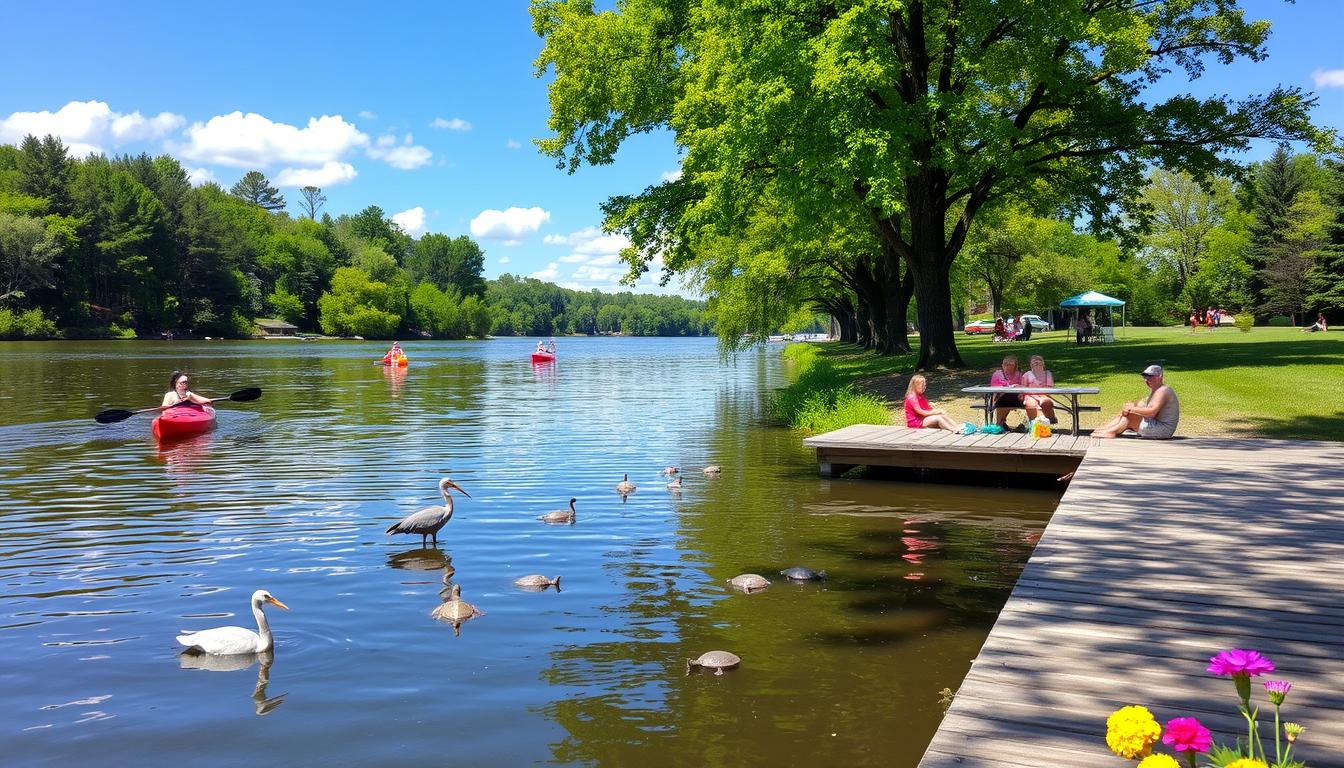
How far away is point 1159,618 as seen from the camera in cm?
616

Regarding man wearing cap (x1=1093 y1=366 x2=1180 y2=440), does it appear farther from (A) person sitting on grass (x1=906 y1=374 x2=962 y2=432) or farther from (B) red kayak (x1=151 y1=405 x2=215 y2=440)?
(B) red kayak (x1=151 y1=405 x2=215 y2=440)

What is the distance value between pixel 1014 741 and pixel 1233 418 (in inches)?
690

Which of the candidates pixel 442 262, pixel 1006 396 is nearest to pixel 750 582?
pixel 1006 396

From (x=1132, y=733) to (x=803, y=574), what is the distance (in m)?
7.29

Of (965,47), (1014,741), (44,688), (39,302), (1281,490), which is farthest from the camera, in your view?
(39,302)

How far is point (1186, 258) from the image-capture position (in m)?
89.4

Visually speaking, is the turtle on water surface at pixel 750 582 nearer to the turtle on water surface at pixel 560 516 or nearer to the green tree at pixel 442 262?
the turtle on water surface at pixel 560 516

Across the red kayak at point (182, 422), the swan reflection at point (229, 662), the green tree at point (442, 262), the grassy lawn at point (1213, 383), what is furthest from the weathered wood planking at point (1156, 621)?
the green tree at point (442, 262)

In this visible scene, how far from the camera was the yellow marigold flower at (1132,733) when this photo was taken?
2805mm

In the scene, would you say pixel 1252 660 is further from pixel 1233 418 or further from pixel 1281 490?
pixel 1233 418

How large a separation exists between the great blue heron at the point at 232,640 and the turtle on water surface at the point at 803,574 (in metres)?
5.21

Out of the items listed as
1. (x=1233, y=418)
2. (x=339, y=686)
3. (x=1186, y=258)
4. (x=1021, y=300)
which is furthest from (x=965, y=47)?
(x=1186, y=258)

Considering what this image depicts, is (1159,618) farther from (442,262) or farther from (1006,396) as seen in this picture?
(442,262)

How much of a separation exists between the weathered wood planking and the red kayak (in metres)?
20.1
